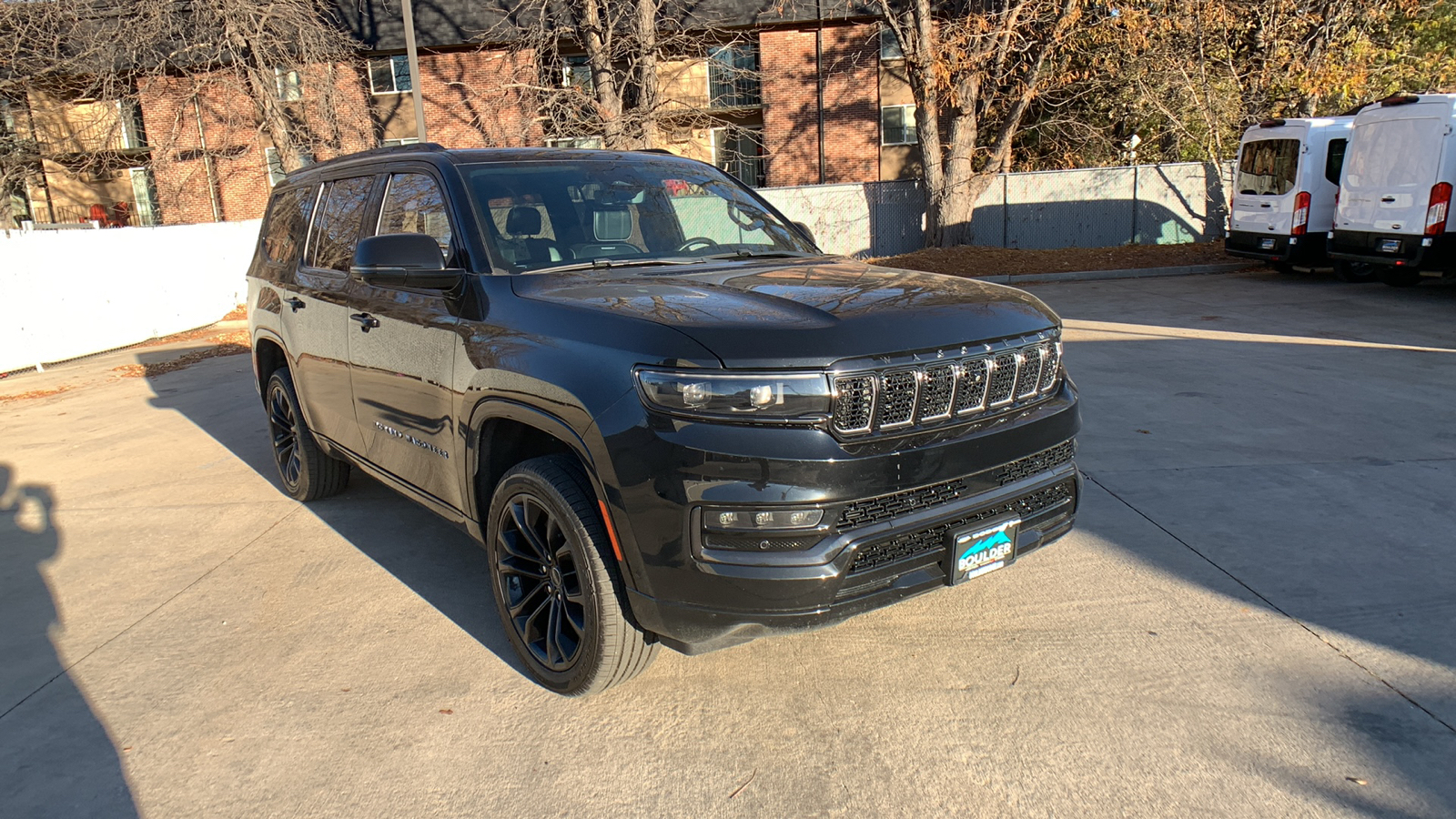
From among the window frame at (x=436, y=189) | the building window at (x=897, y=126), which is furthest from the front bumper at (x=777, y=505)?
the building window at (x=897, y=126)

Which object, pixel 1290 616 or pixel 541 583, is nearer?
pixel 541 583

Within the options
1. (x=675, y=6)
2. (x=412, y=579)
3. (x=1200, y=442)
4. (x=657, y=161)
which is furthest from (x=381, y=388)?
(x=675, y=6)

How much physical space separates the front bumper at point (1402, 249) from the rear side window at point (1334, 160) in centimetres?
185

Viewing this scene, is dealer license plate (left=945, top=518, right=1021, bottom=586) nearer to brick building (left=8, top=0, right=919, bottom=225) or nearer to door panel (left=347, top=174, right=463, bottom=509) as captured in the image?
door panel (left=347, top=174, right=463, bottom=509)

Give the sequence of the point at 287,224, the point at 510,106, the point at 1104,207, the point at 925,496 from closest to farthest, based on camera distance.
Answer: the point at 925,496 → the point at 287,224 → the point at 1104,207 → the point at 510,106

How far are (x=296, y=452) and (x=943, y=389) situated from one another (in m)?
4.43

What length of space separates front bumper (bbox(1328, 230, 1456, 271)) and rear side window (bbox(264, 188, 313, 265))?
14119 mm

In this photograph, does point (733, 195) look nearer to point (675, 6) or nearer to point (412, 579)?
point (412, 579)

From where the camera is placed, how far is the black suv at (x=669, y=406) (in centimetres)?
281

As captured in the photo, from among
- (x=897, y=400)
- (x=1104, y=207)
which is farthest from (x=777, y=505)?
(x=1104, y=207)

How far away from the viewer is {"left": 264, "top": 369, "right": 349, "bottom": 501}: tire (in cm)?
570

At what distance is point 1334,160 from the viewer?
52.1 ft

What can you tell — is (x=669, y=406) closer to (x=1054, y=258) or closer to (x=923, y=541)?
(x=923, y=541)

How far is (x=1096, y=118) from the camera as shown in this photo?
25656 millimetres
